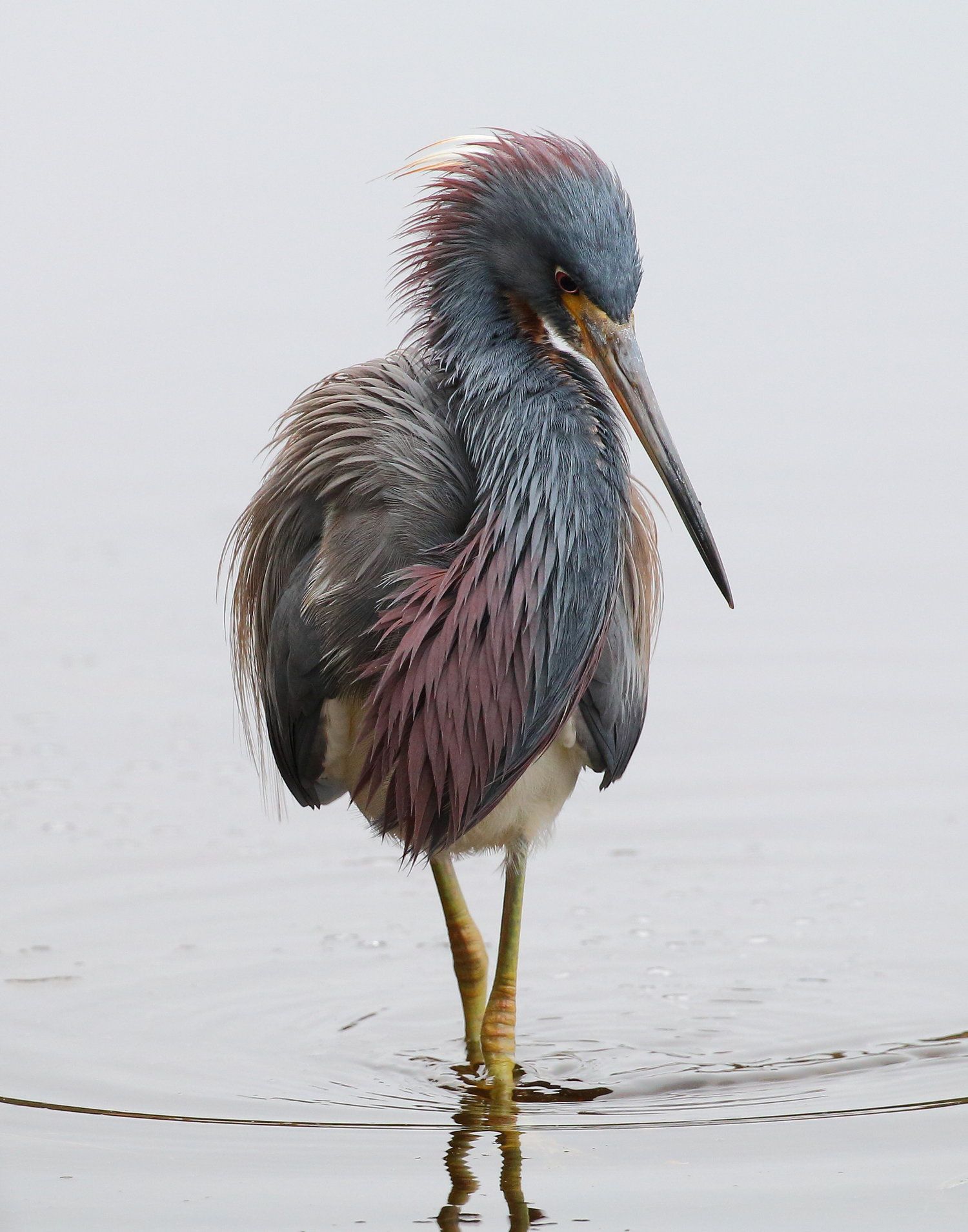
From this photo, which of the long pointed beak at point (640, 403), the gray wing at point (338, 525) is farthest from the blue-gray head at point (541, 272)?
the gray wing at point (338, 525)

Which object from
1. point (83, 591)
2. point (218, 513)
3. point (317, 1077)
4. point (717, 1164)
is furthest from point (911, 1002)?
point (218, 513)

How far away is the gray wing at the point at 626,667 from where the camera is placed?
4660 millimetres

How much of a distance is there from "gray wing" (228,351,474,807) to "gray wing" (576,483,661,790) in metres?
0.54

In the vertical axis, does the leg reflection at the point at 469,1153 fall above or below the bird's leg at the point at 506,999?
below

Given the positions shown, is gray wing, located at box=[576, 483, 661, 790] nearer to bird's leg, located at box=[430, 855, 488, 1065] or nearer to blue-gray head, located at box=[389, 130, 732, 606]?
blue-gray head, located at box=[389, 130, 732, 606]

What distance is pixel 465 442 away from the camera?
441cm

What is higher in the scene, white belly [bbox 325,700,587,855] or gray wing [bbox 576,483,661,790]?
gray wing [bbox 576,483,661,790]

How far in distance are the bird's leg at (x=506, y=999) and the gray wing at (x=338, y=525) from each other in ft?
1.84

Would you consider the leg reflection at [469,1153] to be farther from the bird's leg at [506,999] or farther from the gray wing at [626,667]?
the gray wing at [626,667]

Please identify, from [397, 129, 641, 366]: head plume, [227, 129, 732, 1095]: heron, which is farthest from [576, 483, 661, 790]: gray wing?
[397, 129, 641, 366]: head plume

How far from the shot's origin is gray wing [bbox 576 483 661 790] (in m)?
4.66

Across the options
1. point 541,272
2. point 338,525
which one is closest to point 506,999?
point 338,525

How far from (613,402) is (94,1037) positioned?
2170 millimetres

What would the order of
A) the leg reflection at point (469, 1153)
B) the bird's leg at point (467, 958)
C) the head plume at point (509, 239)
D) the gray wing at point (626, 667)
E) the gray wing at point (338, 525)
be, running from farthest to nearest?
the bird's leg at point (467, 958) < the gray wing at point (626, 667) < the gray wing at point (338, 525) < the head plume at point (509, 239) < the leg reflection at point (469, 1153)
